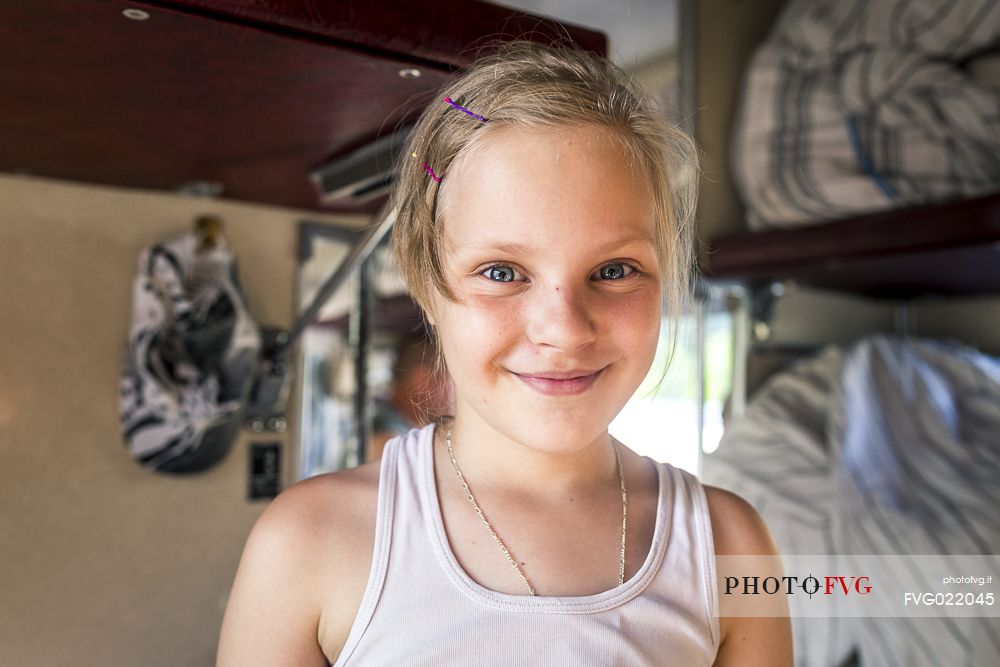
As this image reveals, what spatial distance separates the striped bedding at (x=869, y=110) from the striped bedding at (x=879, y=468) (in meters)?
0.32

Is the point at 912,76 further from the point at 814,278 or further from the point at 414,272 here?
the point at 414,272

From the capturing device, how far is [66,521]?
77cm

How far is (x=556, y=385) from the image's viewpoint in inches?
23.1

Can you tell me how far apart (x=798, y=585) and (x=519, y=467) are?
0.44 m

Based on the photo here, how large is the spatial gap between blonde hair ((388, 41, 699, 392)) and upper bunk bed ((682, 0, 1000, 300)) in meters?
0.58

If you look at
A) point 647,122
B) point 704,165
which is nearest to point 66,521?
point 647,122

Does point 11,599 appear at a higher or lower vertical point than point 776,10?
lower

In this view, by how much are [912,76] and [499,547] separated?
43.0 inches

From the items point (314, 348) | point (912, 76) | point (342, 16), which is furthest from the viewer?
point (912, 76)

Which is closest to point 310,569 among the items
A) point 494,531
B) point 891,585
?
point 494,531

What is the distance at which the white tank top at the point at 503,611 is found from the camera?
1.94 feet

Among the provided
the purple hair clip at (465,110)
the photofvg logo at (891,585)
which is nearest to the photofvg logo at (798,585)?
the photofvg logo at (891,585)

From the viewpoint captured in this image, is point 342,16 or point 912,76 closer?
point 342,16

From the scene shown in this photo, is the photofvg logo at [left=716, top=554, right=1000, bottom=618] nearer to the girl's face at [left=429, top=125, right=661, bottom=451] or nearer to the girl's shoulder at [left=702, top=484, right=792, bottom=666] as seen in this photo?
the girl's shoulder at [left=702, top=484, right=792, bottom=666]
